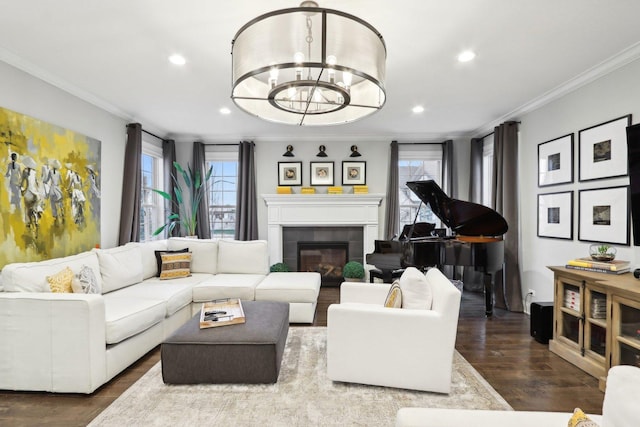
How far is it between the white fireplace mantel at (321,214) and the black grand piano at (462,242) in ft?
4.76

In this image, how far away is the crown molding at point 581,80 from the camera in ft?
9.10

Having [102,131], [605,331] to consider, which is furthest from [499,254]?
[102,131]

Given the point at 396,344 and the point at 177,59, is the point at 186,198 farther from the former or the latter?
the point at 396,344

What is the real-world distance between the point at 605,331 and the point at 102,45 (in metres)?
4.49

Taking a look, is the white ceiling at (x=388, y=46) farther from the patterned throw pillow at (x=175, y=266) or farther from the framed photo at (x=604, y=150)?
the patterned throw pillow at (x=175, y=266)

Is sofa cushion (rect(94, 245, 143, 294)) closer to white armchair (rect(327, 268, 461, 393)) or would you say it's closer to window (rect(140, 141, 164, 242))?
window (rect(140, 141, 164, 242))

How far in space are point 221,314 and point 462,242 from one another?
2.83 meters

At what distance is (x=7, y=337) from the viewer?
7.56 ft

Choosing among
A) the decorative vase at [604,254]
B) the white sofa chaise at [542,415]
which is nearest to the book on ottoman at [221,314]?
the white sofa chaise at [542,415]

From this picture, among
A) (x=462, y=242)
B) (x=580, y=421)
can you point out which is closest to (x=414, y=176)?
(x=462, y=242)

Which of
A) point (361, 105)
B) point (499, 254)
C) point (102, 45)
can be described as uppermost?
point (102, 45)

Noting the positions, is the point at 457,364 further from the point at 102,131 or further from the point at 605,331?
the point at 102,131

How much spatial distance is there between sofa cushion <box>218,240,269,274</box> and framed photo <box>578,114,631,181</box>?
12.0ft

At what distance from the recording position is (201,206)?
5672mm
